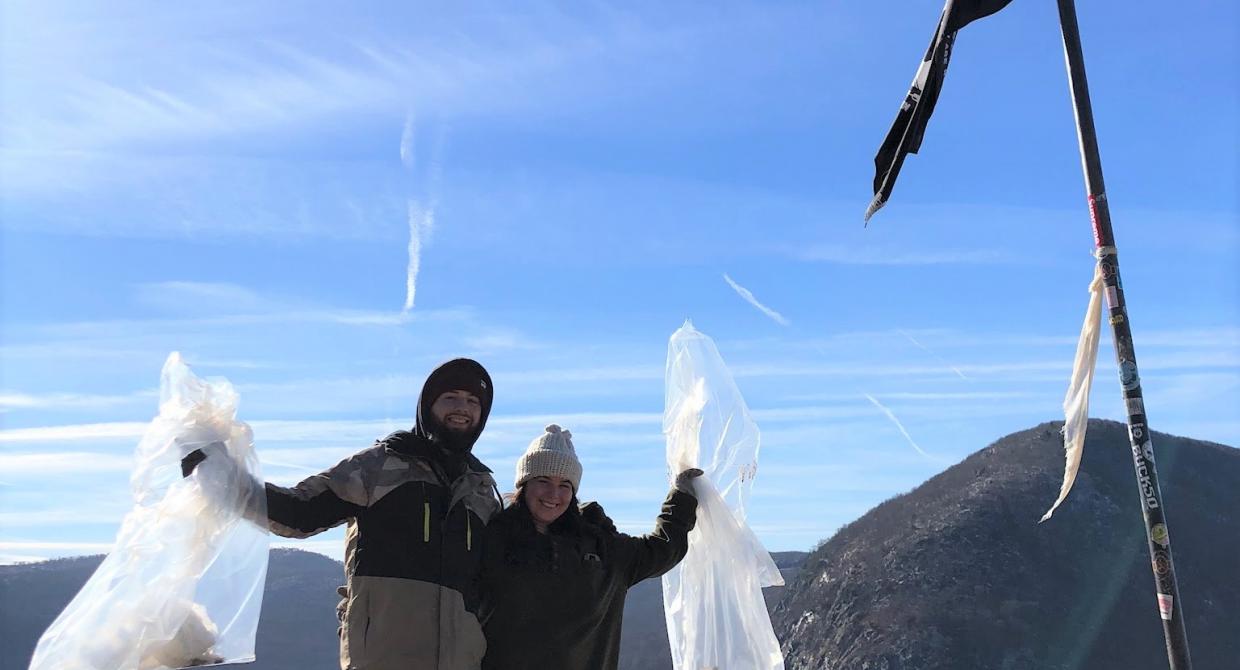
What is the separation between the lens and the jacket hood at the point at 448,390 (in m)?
4.25

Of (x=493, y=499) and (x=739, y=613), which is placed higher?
(x=493, y=499)

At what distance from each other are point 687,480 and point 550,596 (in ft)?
3.91

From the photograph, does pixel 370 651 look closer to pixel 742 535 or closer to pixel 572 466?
pixel 572 466

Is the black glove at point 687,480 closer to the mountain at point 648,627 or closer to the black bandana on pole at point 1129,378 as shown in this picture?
the black bandana on pole at point 1129,378

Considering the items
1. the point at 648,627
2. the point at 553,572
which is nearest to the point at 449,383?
the point at 553,572

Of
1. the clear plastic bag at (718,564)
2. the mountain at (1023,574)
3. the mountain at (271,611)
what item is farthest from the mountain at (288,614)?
the clear plastic bag at (718,564)

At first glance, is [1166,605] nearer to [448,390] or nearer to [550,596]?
[550,596]

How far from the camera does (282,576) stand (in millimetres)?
81188

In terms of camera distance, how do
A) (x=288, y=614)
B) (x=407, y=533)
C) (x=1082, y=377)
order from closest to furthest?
1. (x=407, y=533)
2. (x=1082, y=377)
3. (x=288, y=614)

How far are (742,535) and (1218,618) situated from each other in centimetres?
4905

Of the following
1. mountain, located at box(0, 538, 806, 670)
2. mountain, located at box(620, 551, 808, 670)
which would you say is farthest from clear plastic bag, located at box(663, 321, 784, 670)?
mountain, located at box(0, 538, 806, 670)

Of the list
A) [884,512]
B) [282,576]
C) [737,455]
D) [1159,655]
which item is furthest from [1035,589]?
[282,576]

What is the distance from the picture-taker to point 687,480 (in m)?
5.27

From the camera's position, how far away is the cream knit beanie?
441cm
